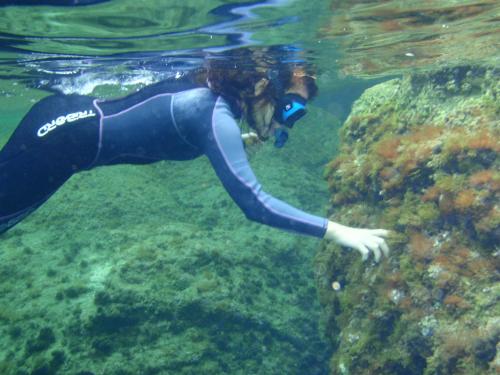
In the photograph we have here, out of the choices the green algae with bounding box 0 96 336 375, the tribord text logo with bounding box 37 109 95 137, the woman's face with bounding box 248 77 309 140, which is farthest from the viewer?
the green algae with bounding box 0 96 336 375

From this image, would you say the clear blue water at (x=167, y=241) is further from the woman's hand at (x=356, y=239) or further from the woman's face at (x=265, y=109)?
the woman's hand at (x=356, y=239)

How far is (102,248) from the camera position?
8.61m

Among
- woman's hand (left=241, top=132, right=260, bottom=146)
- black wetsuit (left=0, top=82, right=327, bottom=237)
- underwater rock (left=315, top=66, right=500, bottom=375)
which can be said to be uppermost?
black wetsuit (left=0, top=82, right=327, bottom=237)

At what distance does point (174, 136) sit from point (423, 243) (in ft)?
13.3

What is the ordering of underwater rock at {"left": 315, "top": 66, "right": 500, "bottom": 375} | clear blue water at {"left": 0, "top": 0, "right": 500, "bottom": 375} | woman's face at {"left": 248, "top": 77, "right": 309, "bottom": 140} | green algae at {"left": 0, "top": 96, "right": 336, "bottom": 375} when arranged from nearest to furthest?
woman's face at {"left": 248, "top": 77, "right": 309, "bottom": 140} < underwater rock at {"left": 315, "top": 66, "right": 500, "bottom": 375} < green algae at {"left": 0, "top": 96, "right": 336, "bottom": 375} < clear blue water at {"left": 0, "top": 0, "right": 500, "bottom": 375}

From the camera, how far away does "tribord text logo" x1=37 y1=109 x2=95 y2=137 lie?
437 cm

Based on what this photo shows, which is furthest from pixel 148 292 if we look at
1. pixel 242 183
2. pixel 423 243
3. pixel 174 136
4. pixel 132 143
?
→ pixel 423 243

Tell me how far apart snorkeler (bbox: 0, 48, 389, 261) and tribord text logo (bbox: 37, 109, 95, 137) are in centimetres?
1

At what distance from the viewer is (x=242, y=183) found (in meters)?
4.06

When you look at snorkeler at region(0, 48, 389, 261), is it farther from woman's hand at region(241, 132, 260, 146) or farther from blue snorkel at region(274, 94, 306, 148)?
woman's hand at region(241, 132, 260, 146)

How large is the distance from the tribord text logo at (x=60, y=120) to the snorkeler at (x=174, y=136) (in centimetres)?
1

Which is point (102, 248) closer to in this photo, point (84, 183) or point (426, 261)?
point (84, 183)

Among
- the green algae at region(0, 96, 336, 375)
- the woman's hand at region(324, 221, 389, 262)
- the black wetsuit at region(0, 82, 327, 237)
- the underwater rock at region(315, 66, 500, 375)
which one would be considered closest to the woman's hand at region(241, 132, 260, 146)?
the green algae at region(0, 96, 336, 375)

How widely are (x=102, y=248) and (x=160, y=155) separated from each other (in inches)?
190
